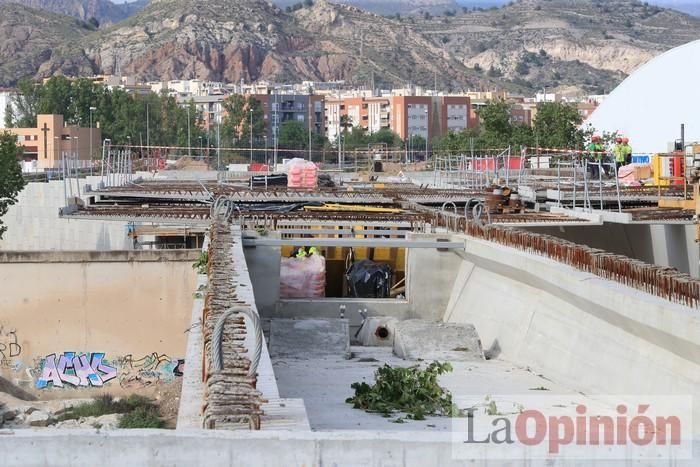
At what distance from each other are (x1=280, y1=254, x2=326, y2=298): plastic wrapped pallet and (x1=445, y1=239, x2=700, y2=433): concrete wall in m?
2.89

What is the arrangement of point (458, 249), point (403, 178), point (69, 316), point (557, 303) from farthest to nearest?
point (403, 178) → point (69, 316) → point (458, 249) → point (557, 303)

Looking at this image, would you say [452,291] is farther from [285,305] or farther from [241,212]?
[241,212]

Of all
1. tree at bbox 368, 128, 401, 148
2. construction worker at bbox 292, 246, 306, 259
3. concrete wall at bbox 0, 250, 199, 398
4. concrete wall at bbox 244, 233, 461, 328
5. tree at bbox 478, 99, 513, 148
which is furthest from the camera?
tree at bbox 368, 128, 401, 148

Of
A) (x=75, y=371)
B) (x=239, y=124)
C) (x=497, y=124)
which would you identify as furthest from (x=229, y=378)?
(x=239, y=124)

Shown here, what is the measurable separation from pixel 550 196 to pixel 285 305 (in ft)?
31.8

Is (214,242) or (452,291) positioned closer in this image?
(214,242)

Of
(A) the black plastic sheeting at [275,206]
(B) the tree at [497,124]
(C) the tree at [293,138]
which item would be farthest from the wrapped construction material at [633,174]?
(C) the tree at [293,138]

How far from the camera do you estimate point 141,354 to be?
23.1 metres

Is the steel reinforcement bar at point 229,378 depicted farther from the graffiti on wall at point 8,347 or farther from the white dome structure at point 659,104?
the white dome structure at point 659,104

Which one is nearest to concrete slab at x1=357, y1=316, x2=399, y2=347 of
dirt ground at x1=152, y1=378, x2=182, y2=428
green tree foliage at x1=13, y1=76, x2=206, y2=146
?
dirt ground at x1=152, y1=378, x2=182, y2=428

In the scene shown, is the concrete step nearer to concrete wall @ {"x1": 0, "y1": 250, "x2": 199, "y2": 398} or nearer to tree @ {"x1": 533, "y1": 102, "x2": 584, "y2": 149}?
concrete wall @ {"x1": 0, "y1": 250, "x2": 199, "y2": 398}

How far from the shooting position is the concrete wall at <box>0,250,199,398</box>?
2298 centimetres

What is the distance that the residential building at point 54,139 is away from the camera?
102 m

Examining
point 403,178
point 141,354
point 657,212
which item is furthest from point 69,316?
point 403,178
